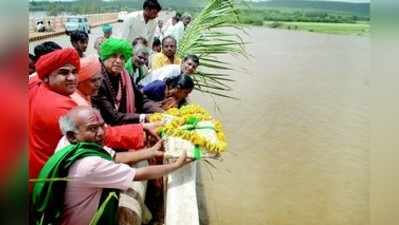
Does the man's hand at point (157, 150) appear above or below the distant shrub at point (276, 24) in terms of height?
below

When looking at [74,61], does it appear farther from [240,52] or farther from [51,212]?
[240,52]

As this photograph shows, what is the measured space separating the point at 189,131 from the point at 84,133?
661mm

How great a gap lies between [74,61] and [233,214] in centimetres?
167

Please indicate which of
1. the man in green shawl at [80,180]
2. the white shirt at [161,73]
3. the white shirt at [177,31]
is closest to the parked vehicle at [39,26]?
the man in green shawl at [80,180]

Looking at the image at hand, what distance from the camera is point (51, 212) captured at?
2180 millimetres

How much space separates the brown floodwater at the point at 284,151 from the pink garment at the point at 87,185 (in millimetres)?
958

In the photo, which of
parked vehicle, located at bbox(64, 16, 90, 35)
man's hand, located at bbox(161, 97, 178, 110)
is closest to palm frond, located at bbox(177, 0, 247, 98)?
man's hand, located at bbox(161, 97, 178, 110)

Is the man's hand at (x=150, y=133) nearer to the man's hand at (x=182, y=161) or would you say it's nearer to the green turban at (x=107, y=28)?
the man's hand at (x=182, y=161)

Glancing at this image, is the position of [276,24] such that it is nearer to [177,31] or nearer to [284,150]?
[284,150]

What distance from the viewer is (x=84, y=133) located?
2256mm

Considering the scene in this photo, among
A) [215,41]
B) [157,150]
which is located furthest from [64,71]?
[215,41]

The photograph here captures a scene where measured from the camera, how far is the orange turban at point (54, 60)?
2.36m
